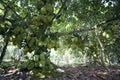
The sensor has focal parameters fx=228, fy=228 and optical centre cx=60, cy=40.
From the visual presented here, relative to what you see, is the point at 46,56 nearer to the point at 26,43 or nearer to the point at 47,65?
the point at 47,65

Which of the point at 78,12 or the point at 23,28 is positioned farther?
the point at 78,12

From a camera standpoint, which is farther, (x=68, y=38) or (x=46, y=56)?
(x=68, y=38)

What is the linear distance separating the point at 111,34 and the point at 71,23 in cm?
153

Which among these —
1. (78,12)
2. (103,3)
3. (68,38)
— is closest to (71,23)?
(78,12)

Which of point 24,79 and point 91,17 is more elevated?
point 91,17

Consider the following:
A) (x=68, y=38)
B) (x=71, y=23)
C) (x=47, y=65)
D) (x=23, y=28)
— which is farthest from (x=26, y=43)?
(x=71, y=23)

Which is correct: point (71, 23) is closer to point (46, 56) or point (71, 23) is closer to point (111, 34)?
point (111, 34)

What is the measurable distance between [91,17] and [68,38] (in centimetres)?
82

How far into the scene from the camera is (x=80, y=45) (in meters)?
2.88

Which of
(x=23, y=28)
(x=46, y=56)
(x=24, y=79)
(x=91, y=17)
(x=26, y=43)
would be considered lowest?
(x=24, y=79)

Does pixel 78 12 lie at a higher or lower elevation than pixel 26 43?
higher

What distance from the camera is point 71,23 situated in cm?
433

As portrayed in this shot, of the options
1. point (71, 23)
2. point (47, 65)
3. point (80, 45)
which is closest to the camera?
point (47, 65)

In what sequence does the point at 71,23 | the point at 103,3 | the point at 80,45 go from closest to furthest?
the point at 80,45, the point at 103,3, the point at 71,23
